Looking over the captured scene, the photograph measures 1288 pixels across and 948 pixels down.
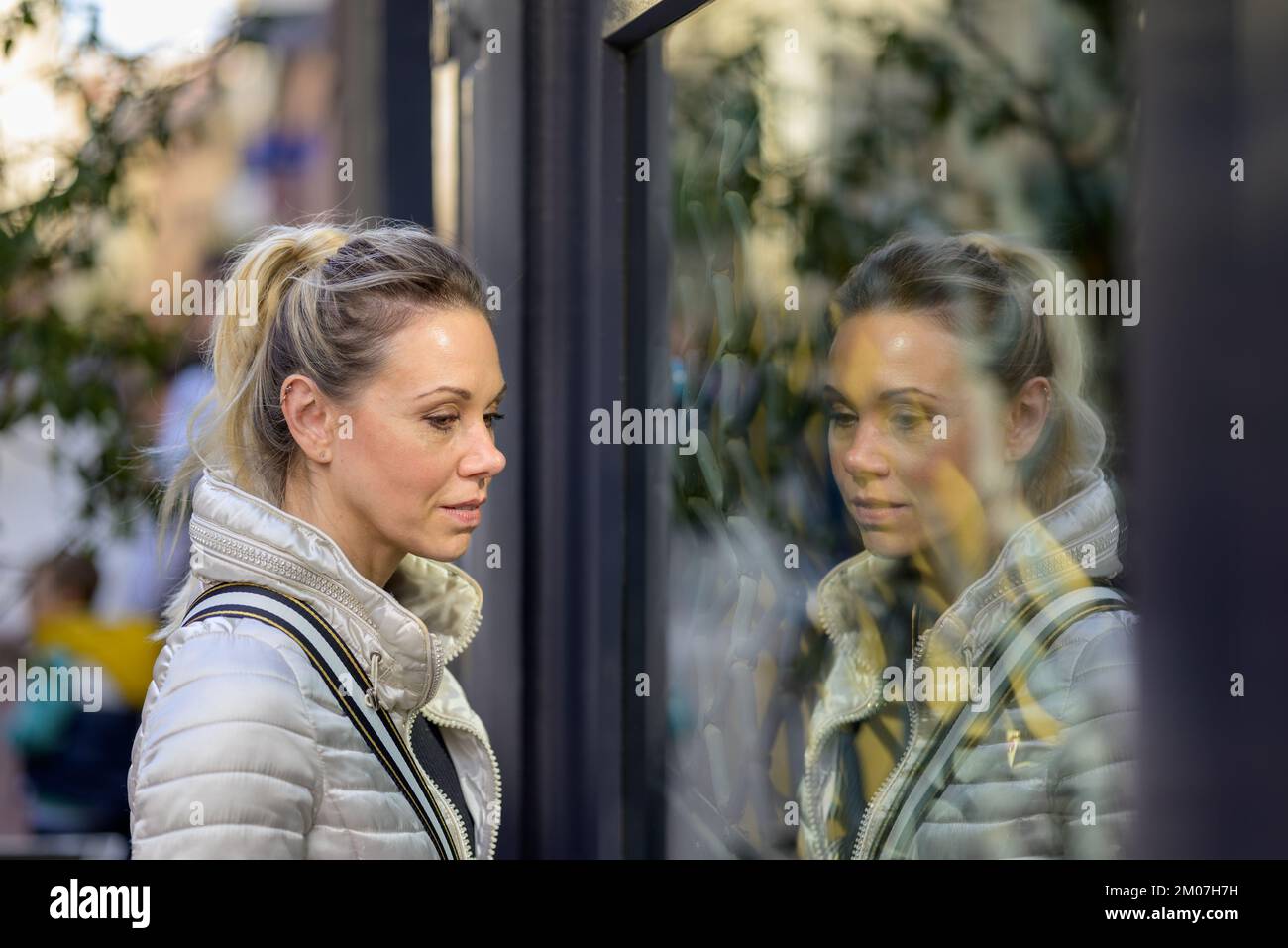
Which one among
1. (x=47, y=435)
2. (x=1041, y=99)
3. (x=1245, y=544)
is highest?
(x=1041, y=99)

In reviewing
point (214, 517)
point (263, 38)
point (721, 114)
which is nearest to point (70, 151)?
point (263, 38)

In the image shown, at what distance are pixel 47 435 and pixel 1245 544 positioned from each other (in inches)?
86.5

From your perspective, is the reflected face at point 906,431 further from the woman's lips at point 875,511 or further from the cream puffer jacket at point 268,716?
the cream puffer jacket at point 268,716

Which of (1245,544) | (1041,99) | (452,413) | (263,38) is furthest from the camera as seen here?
(263,38)

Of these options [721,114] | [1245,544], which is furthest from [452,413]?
[1245,544]

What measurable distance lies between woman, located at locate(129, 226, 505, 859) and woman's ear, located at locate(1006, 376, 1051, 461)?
3.12 ft

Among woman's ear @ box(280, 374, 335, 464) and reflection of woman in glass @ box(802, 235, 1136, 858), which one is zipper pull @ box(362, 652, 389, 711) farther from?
reflection of woman in glass @ box(802, 235, 1136, 858)

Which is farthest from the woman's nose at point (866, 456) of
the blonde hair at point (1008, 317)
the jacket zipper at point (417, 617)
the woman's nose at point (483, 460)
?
the jacket zipper at point (417, 617)

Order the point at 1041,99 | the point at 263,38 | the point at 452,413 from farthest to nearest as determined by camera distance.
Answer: the point at 263,38
the point at 452,413
the point at 1041,99

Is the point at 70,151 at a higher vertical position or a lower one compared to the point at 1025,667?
higher

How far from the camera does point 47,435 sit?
9.39 feet

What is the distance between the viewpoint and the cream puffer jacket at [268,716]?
2.39m
